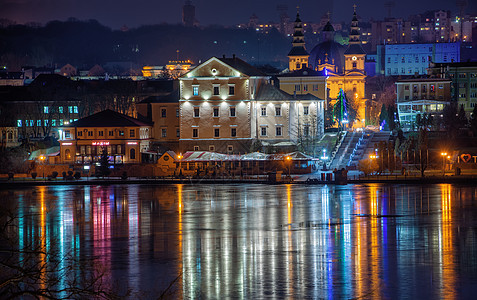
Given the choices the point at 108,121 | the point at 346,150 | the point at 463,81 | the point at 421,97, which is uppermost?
the point at 463,81

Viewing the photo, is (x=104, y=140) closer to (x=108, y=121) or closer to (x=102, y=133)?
(x=102, y=133)

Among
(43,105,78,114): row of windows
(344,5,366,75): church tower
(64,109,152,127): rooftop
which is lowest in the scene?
(64,109,152,127): rooftop

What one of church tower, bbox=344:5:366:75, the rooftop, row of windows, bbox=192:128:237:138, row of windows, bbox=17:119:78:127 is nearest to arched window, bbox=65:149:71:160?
the rooftop

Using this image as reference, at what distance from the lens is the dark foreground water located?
28.4 metres

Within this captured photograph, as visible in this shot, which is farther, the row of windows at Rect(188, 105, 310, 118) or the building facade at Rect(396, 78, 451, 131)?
the building facade at Rect(396, 78, 451, 131)

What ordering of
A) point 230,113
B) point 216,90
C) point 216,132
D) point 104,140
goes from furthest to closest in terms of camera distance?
1. point 216,132
2. point 230,113
3. point 216,90
4. point 104,140

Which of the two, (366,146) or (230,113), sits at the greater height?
(230,113)

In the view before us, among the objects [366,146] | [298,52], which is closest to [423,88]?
[366,146]

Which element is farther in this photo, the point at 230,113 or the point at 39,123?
the point at 39,123

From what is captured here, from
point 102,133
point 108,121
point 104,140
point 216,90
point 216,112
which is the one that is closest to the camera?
point 104,140

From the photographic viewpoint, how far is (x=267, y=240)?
37.9 metres

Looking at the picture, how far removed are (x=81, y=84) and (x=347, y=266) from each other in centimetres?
9423

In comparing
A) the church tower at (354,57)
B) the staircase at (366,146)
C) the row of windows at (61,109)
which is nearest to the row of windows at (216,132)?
the staircase at (366,146)

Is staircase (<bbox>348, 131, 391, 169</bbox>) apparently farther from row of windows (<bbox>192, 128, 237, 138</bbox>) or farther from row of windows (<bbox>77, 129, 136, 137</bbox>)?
row of windows (<bbox>77, 129, 136, 137</bbox>)
